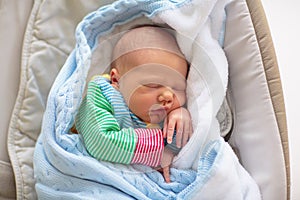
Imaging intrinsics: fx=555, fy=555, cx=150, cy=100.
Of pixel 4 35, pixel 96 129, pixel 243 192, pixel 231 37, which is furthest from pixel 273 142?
pixel 4 35

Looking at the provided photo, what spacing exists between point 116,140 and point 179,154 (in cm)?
12

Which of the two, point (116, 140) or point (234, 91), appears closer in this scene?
point (116, 140)

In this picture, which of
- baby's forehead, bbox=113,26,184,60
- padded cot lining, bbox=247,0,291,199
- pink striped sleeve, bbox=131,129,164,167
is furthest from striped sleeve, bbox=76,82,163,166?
padded cot lining, bbox=247,0,291,199

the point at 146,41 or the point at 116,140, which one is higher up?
the point at 146,41

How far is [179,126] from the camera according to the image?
3.35 feet

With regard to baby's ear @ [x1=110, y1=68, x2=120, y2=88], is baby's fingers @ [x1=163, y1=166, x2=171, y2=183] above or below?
below

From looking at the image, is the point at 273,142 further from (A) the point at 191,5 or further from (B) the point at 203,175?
(A) the point at 191,5

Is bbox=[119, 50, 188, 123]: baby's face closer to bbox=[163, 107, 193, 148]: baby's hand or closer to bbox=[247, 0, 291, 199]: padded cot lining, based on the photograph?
bbox=[163, 107, 193, 148]: baby's hand

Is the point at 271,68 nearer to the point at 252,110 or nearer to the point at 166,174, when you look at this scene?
the point at 252,110

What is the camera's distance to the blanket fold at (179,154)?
0.99 metres

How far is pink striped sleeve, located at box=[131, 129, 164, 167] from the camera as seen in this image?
100cm

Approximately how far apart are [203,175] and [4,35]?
0.52m

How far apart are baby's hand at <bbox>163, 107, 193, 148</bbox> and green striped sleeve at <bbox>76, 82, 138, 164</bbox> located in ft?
Answer: 0.20

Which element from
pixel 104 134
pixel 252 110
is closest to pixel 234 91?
pixel 252 110
